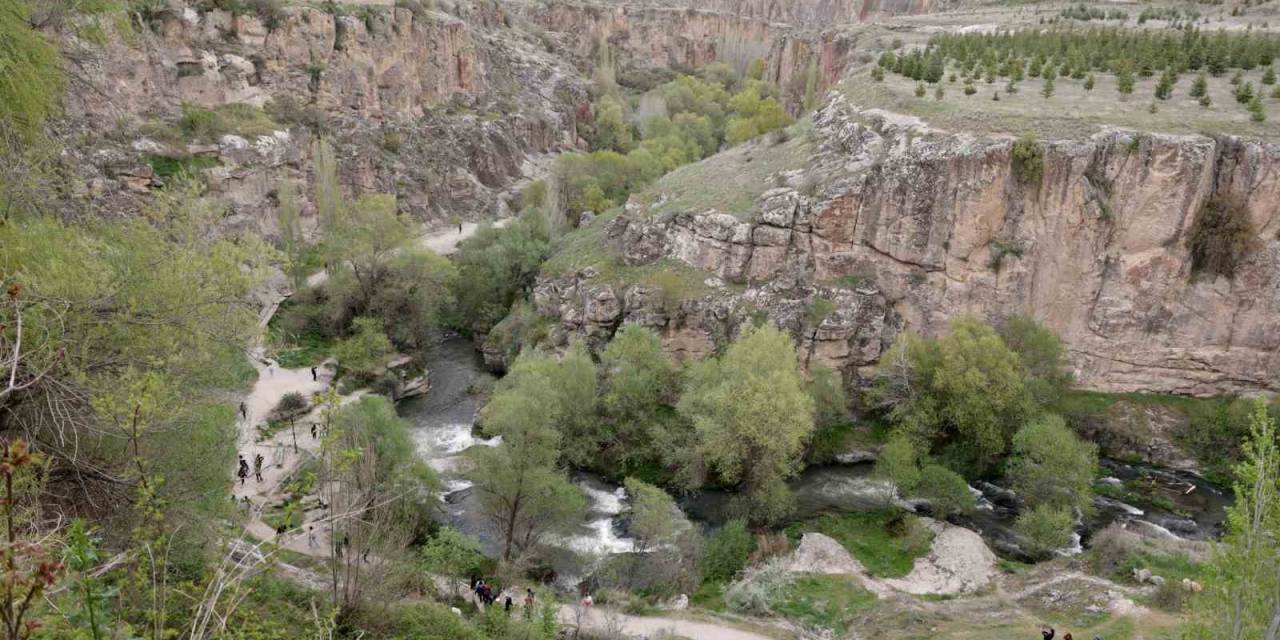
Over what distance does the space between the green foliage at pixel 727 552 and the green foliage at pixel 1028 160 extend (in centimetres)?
1967

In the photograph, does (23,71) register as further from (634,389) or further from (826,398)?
(826,398)

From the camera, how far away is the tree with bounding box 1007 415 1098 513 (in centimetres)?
2497

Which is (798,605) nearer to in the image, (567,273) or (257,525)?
(257,525)

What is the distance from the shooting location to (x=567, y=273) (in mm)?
38344

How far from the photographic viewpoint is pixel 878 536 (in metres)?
25.3

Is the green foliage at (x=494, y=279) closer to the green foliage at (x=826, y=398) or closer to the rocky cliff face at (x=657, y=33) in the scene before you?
the green foliage at (x=826, y=398)

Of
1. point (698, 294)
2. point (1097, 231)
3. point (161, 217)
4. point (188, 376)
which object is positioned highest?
point (161, 217)

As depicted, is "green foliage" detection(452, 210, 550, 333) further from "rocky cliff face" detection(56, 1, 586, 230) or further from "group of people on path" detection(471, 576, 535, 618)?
"group of people on path" detection(471, 576, 535, 618)

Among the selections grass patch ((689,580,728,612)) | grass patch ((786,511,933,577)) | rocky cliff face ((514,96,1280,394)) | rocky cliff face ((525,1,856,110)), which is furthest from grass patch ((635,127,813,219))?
rocky cliff face ((525,1,856,110))

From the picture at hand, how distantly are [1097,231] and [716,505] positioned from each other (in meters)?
20.4

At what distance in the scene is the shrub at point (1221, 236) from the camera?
101ft

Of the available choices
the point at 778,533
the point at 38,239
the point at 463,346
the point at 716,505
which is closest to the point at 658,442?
the point at 716,505

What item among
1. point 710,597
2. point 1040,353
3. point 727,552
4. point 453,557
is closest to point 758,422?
point 727,552

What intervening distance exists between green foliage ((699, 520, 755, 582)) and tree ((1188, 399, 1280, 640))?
14.7 meters
